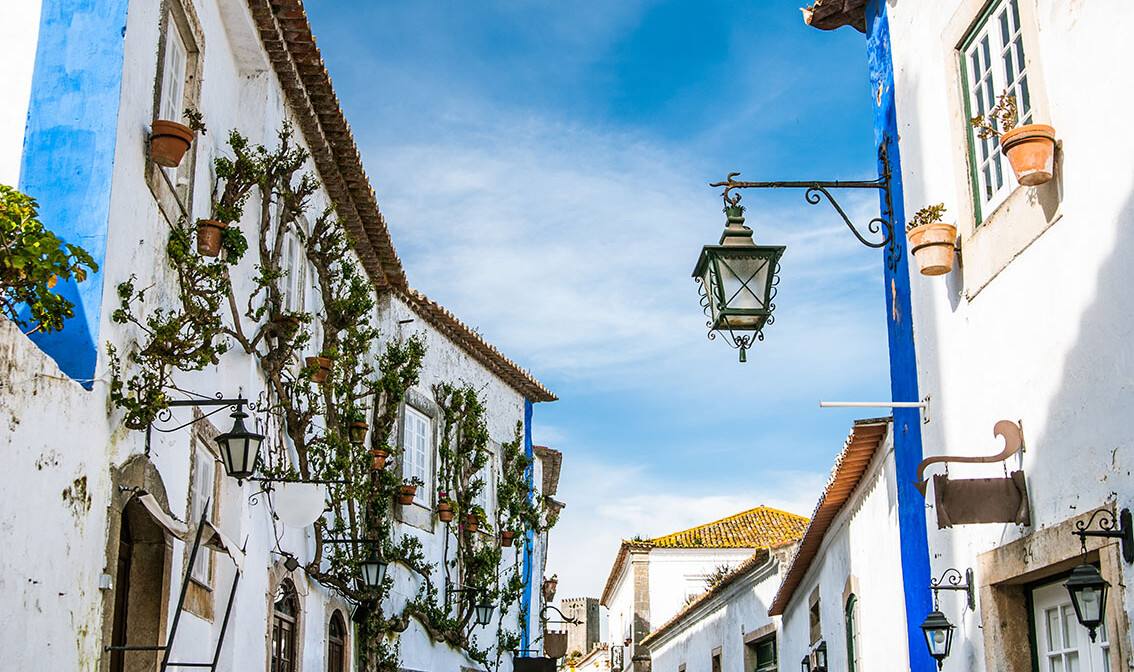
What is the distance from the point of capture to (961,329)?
714 centimetres

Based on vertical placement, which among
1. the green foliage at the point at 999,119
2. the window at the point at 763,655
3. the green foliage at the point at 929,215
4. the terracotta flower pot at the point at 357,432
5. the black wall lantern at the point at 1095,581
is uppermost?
the green foliage at the point at 999,119

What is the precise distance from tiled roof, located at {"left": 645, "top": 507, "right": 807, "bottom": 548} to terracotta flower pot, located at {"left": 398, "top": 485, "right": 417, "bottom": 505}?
744 inches

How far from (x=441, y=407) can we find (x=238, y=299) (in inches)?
320

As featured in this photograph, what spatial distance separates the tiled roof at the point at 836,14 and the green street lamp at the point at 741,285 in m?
2.89

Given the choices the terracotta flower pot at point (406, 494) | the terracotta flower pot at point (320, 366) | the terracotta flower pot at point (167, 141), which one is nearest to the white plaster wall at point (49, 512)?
the terracotta flower pot at point (167, 141)

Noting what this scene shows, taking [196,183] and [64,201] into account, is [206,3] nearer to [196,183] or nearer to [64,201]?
[196,183]

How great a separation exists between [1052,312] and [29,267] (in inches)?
200

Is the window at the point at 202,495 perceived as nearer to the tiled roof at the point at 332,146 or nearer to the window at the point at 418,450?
the tiled roof at the point at 332,146

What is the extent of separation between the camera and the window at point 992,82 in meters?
→ 6.45

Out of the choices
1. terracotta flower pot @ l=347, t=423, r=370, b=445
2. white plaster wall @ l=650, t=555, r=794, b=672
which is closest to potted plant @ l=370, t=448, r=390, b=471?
terracotta flower pot @ l=347, t=423, r=370, b=445

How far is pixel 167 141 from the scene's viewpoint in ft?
24.1

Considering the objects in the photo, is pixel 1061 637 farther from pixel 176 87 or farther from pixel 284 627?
pixel 284 627

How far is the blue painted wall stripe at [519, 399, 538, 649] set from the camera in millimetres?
20703

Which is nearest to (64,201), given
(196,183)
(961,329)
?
(196,183)
